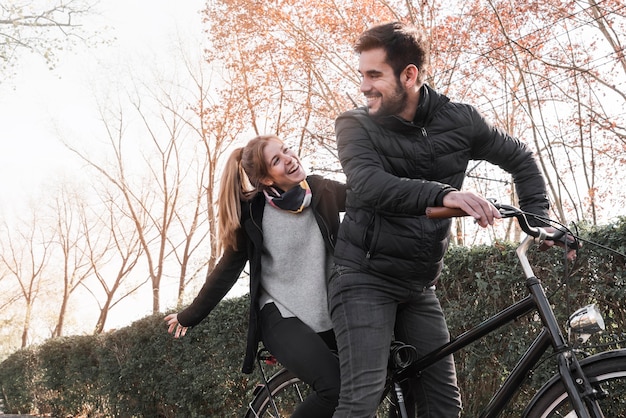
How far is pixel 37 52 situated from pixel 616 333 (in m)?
14.0

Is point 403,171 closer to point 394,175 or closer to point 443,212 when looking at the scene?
point 394,175

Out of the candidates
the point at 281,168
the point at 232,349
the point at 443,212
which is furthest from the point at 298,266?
the point at 232,349

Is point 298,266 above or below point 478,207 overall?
above

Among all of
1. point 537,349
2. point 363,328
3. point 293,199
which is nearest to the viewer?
point 537,349

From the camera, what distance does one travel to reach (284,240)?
10.1 feet

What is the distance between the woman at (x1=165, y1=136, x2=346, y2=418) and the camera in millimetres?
3010

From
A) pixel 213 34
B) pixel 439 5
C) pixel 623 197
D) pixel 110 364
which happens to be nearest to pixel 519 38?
pixel 439 5

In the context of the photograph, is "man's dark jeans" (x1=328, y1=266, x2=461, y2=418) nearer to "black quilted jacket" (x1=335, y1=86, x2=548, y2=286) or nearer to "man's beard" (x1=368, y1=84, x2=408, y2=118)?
"black quilted jacket" (x1=335, y1=86, x2=548, y2=286)

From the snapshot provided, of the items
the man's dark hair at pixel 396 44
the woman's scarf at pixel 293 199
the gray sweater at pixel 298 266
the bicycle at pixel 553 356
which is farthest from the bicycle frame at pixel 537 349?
the woman's scarf at pixel 293 199

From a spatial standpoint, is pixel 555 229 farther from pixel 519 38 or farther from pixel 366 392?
pixel 519 38

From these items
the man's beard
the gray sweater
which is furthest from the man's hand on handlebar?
the gray sweater

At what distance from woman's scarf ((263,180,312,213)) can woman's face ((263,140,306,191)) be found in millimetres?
51

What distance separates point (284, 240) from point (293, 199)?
21cm

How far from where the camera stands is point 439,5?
12.9 meters
